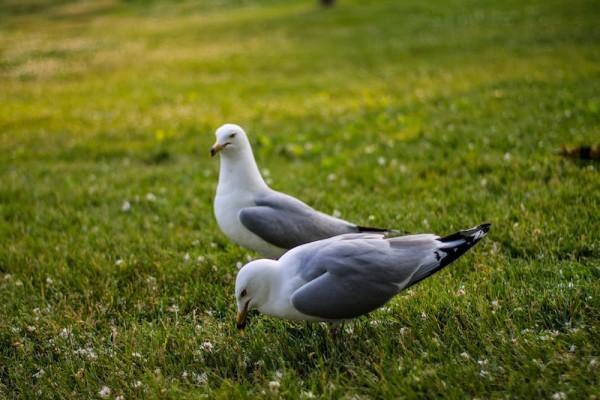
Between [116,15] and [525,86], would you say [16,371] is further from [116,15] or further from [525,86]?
[116,15]

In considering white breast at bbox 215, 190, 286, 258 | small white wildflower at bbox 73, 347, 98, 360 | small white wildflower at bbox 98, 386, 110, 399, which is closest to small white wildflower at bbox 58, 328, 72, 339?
small white wildflower at bbox 73, 347, 98, 360

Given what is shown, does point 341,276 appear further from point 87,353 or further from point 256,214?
point 87,353

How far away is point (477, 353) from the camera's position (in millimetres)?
3182

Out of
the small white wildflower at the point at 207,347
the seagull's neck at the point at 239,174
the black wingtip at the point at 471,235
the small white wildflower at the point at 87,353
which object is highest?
the seagull's neck at the point at 239,174

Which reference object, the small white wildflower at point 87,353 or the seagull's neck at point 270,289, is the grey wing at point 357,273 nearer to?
the seagull's neck at point 270,289

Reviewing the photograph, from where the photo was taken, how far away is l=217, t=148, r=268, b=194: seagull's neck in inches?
187

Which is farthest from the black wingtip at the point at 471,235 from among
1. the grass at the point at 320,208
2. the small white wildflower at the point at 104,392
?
the small white wildflower at the point at 104,392

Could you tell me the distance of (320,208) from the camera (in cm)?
595

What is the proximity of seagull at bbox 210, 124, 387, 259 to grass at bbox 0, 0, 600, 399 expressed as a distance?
1.31 ft

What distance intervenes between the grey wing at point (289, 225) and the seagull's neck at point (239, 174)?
1.02ft

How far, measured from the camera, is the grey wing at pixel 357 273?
333 centimetres

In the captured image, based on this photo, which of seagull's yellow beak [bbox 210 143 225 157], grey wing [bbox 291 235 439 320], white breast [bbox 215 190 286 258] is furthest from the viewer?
seagull's yellow beak [bbox 210 143 225 157]

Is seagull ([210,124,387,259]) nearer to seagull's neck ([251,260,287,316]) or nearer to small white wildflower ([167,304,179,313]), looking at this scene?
small white wildflower ([167,304,179,313])

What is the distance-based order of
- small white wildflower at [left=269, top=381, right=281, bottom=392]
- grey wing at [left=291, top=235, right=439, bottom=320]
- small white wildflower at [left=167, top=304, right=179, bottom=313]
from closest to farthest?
small white wildflower at [left=269, top=381, right=281, bottom=392] → grey wing at [left=291, top=235, right=439, bottom=320] → small white wildflower at [left=167, top=304, right=179, bottom=313]
